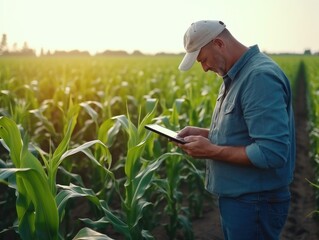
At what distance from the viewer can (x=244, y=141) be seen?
2445 millimetres

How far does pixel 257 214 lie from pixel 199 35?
98cm

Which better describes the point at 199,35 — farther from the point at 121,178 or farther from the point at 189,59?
the point at 121,178

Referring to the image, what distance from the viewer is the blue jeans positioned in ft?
8.16

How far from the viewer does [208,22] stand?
2.46 meters

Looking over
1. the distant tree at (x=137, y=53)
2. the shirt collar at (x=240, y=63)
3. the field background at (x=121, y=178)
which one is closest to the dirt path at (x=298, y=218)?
the field background at (x=121, y=178)

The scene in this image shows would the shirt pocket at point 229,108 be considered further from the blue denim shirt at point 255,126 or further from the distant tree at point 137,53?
the distant tree at point 137,53

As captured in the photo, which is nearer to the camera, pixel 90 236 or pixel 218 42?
pixel 90 236

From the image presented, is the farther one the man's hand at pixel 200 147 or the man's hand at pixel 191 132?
the man's hand at pixel 191 132

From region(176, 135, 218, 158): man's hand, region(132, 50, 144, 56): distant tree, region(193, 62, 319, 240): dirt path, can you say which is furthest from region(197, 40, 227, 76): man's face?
region(132, 50, 144, 56): distant tree

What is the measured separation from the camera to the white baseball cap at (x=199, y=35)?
242 centimetres

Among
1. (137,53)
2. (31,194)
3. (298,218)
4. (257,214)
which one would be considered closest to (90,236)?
(31,194)

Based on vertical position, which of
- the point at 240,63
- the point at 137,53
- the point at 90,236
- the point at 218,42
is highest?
the point at 218,42

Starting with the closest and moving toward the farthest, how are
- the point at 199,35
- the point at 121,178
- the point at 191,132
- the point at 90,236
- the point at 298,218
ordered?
the point at 90,236 → the point at 199,35 → the point at 191,132 → the point at 298,218 → the point at 121,178

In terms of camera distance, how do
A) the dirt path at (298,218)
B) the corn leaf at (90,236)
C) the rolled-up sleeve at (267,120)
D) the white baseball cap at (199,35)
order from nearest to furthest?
the corn leaf at (90,236), the rolled-up sleeve at (267,120), the white baseball cap at (199,35), the dirt path at (298,218)
